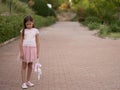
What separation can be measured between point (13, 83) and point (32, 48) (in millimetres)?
1029

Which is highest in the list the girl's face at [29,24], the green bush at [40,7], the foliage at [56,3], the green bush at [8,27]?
the girl's face at [29,24]

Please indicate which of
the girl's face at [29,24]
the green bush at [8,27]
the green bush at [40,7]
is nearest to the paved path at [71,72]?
the girl's face at [29,24]

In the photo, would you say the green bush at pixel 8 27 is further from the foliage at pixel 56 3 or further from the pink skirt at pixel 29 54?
the foliage at pixel 56 3

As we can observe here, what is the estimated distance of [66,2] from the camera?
8488 centimetres

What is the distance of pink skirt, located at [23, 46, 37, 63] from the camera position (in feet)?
29.3

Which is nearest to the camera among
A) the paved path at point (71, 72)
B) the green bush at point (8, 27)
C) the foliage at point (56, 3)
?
the paved path at point (71, 72)

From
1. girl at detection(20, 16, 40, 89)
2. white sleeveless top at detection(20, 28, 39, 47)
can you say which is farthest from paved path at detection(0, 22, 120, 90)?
white sleeveless top at detection(20, 28, 39, 47)

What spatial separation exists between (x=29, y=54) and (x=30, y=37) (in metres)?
0.37

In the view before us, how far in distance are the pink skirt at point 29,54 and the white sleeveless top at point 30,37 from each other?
0.29 ft

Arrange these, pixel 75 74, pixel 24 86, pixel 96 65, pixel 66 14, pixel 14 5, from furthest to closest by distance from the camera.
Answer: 1. pixel 66 14
2. pixel 14 5
3. pixel 96 65
4. pixel 75 74
5. pixel 24 86

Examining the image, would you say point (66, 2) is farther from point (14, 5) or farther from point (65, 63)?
point (65, 63)

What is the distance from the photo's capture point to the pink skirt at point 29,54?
8.92 meters

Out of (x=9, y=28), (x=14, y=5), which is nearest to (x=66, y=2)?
(x=14, y=5)

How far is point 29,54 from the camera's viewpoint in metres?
8.95
